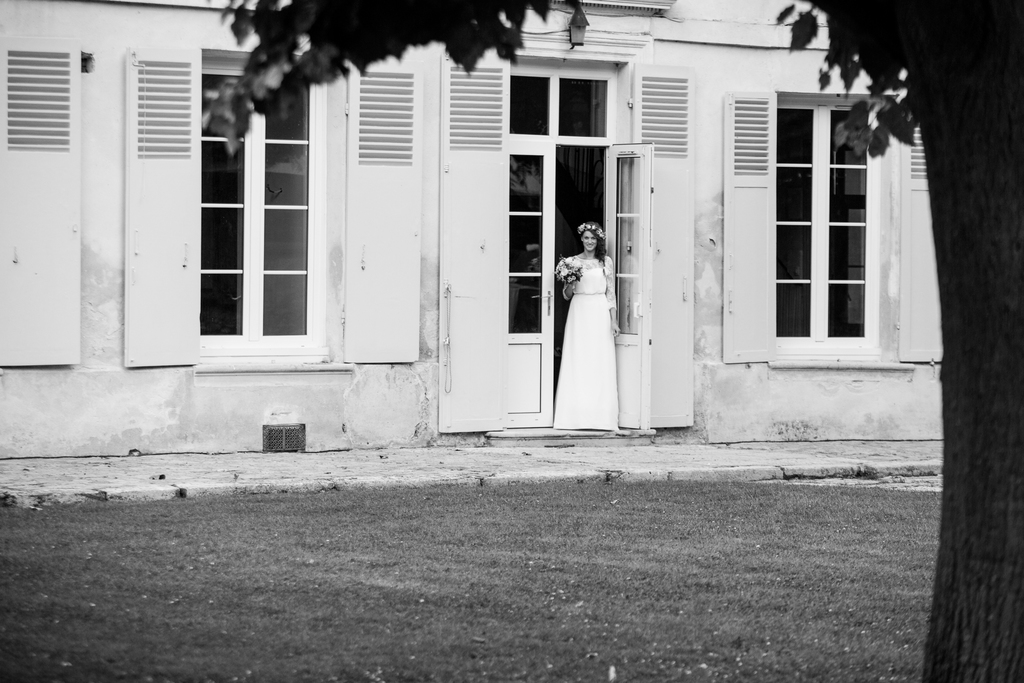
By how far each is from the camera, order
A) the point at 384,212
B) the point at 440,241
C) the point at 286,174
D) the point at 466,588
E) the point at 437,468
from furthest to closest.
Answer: the point at 440,241 → the point at 286,174 → the point at 384,212 → the point at 437,468 → the point at 466,588

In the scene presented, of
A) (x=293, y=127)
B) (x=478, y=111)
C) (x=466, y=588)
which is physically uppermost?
(x=478, y=111)

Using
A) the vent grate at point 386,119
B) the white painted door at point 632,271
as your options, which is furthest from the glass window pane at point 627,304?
the vent grate at point 386,119

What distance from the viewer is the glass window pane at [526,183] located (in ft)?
35.6

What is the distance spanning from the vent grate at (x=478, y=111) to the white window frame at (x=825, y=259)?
8.54ft

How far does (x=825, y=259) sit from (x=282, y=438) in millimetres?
4857

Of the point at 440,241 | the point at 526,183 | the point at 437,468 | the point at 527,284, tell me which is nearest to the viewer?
the point at 437,468

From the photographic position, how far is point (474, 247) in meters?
10.3

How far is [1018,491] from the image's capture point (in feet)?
11.3

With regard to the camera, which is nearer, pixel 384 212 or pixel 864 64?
pixel 864 64

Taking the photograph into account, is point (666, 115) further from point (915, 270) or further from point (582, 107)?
point (915, 270)

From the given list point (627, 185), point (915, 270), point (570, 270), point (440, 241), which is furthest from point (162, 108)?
point (915, 270)

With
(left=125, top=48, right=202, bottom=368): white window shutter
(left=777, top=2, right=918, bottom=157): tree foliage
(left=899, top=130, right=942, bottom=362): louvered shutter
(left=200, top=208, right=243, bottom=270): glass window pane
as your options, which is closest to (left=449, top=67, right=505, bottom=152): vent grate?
(left=200, top=208, right=243, bottom=270): glass window pane

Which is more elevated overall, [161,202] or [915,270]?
[161,202]

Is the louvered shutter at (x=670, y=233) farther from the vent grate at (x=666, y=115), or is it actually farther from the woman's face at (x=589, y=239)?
the woman's face at (x=589, y=239)
